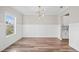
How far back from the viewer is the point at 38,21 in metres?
7.71

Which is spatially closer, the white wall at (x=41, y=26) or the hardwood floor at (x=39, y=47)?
the hardwood floor at (x=39, y=47)

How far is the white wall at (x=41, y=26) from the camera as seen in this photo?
7.70 meters

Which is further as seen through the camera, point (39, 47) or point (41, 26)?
point (41, 26)

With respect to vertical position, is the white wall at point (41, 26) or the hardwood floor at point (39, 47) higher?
the white wall at point (41, 26)

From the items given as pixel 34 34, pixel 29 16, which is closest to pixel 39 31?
pixel 34 34

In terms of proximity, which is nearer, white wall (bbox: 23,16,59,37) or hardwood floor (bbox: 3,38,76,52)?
hardwood floor (bbox: 3,38,76,52)

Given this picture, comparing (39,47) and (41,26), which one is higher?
(41,26)

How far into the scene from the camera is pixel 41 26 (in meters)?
7.85

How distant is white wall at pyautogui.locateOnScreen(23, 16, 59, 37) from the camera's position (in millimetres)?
7703

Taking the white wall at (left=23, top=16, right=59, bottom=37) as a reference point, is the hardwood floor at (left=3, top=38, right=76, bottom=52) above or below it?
below
